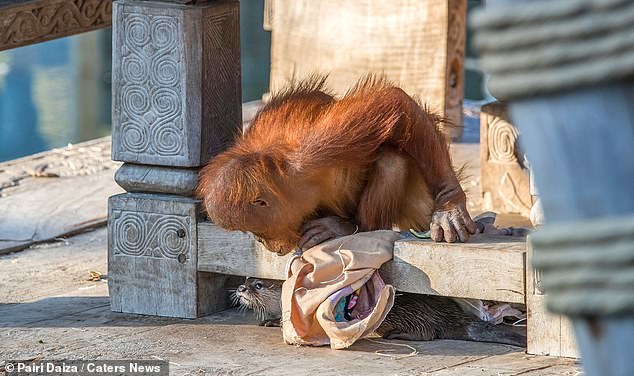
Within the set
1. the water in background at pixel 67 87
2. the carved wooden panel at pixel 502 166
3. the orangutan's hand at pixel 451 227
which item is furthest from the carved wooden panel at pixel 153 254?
the water in background at pixel 67 87

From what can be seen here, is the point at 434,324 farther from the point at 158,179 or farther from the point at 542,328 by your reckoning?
the point at 158,179

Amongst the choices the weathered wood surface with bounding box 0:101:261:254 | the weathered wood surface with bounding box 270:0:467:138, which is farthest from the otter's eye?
the weathered wood surface with bounding box 270:0:467:138

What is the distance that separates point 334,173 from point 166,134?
0.66 metres

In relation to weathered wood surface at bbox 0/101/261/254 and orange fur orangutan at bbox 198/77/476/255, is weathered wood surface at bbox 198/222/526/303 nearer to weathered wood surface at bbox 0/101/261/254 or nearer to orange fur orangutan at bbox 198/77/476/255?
orange fur orangutan at bbox 198/77/476/255

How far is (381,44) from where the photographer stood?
7.04 meters

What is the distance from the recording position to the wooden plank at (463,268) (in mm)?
3572

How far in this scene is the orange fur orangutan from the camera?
364 centimetres

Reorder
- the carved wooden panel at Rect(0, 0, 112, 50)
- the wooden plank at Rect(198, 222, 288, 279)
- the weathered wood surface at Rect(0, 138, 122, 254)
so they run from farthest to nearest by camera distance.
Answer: the weathered wood surface at Rect(0, 138, 122, 254)
the carved wooden panel at Rect(0, 0, 112, 50)
the wooden plank at Rect(198, 222, 288, 279)

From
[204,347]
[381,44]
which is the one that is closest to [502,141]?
[381,44]

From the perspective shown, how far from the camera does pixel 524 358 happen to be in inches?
142

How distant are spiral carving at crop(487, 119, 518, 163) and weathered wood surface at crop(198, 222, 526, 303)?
191 cm

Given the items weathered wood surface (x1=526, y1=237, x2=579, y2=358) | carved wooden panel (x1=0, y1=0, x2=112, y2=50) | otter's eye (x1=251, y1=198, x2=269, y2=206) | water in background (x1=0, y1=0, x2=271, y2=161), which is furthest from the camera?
water in background (x1=0, y1=0, x2=271, y2=161)

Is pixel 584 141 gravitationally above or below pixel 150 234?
above

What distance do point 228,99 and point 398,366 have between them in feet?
4.02
